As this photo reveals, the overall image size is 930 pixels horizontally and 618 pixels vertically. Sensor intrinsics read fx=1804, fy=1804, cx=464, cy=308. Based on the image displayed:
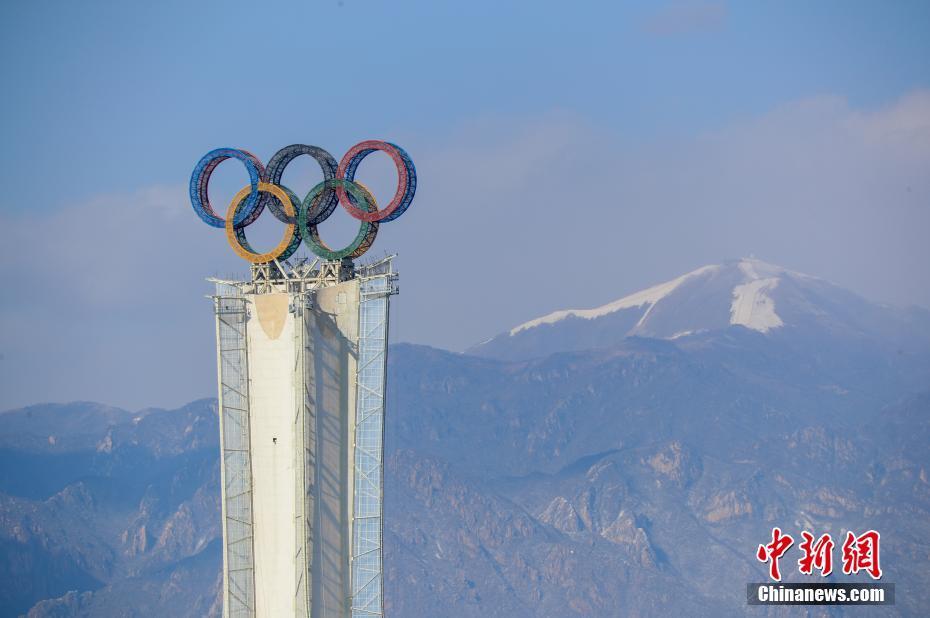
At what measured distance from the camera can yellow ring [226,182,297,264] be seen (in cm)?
15675

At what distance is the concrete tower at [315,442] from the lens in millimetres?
153750

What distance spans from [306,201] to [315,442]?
70.3 ft

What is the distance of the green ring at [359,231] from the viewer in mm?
156625

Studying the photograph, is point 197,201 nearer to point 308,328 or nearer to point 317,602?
point 308,328

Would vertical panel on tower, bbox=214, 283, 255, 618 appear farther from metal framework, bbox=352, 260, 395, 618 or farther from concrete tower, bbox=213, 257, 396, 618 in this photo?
metal framework, bbox=352, 260, 395, 618

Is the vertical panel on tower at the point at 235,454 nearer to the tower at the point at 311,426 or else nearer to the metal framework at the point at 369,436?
the tower at the point at 311,426

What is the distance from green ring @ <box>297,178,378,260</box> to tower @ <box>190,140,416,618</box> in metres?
0.17

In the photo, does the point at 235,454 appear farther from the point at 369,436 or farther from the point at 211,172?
the point at 211,172

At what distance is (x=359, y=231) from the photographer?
157 metres

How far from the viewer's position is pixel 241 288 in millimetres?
157250

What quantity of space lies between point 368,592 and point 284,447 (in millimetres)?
14555

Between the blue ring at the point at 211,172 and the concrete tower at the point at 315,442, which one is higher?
the blue ring at the point at 211,172

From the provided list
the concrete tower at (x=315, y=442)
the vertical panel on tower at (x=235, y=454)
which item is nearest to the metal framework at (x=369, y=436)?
the concrete tower at (x=315, y=442)

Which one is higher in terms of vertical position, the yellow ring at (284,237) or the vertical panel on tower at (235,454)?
the yellow ring at (284,237)
